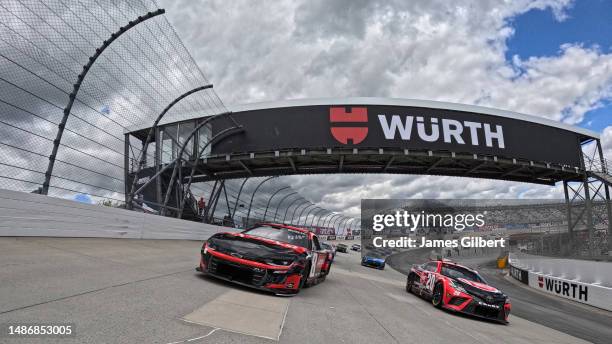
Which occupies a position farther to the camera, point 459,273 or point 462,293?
point 459,273

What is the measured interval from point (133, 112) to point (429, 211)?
65.0 metres

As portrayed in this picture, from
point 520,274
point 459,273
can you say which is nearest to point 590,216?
point 520,274

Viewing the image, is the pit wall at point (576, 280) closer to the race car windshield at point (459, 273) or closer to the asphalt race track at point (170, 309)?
the race car windshield at point (459, 273)

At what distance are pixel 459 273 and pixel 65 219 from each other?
385 inches

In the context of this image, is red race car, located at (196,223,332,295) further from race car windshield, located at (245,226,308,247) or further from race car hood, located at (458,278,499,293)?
race car hood, located at (458,278,499,293)

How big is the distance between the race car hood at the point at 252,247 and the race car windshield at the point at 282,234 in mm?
512

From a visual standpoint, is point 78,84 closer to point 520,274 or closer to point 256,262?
point 256,262

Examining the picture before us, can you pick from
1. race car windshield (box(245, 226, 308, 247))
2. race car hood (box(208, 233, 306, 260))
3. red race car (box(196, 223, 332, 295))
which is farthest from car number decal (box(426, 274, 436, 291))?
race car hood (box(208, 233, 306, 260))

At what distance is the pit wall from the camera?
1375 centimetres

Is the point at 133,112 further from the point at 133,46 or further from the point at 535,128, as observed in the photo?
the point at 535,128

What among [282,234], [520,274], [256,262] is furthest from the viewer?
[520,274]

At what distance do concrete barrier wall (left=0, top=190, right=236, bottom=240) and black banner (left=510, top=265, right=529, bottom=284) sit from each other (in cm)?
2071

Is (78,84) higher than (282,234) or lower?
higher

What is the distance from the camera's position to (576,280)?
17.4 metres
